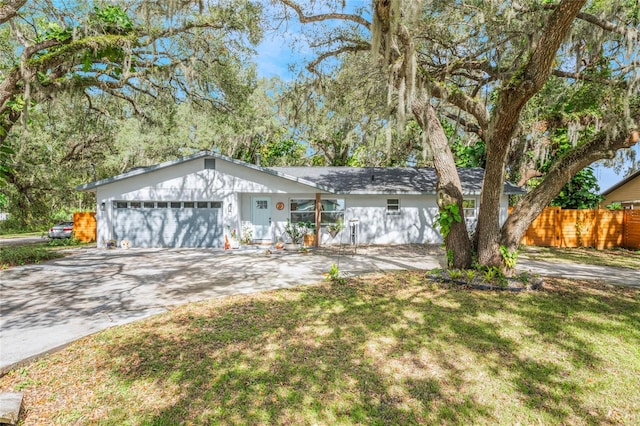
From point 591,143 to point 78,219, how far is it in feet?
66.1

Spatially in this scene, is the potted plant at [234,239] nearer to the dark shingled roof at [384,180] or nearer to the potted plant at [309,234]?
the potted plant at [309,234]

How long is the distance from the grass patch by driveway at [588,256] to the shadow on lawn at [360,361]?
16.7 ft

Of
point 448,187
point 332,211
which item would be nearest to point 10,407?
point 448,187

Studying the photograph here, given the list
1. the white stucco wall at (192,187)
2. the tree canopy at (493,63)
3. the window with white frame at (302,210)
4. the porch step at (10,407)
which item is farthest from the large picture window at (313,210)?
the porch step at (10,407)

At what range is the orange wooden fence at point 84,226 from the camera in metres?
15.9

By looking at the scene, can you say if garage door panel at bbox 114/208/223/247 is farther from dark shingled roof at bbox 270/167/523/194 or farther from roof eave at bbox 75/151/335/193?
dark shingled roof at bbox 270/167/523/194

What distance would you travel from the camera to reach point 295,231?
44.3 feet

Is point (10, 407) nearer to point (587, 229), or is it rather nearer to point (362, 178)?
point (362, 178)

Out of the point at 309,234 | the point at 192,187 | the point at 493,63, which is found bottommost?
the point at 309,234

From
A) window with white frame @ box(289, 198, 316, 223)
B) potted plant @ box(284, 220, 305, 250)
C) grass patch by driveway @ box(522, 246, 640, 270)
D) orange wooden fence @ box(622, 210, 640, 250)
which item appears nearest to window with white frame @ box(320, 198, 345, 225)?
window with white frame @ box(289, 198, 316, 223)

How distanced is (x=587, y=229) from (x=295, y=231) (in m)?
12.2

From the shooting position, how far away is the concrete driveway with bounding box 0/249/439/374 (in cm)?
443

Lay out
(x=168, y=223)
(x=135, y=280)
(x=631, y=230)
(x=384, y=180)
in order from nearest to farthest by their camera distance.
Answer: (x=135, y=280)
(x=631, y=230)
(x=168, y=223)
(x=384, y=180)

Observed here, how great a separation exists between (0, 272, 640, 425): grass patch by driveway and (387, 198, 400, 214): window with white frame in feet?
30.0
